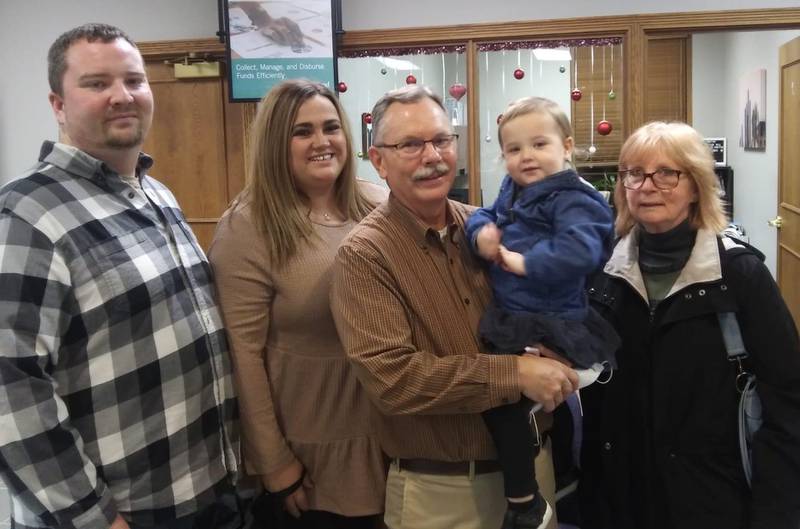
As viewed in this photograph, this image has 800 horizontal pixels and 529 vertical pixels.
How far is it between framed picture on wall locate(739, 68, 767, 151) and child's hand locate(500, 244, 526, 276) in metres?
4.60

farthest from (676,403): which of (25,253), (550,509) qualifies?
(25,253)

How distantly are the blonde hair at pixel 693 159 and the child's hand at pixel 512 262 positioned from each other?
0.40m

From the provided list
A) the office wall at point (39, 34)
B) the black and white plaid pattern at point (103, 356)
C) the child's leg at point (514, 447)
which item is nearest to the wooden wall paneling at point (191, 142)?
the office wall at point (39, 34)

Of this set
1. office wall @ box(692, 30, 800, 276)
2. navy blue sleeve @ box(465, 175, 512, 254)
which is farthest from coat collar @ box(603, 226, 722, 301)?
office wall @ box(692, 30, 800, 276)

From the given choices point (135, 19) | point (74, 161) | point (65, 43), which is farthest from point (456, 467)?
point (135, 19)

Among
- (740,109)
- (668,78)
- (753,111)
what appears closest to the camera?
(753,111)

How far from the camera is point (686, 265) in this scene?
4.92 feet

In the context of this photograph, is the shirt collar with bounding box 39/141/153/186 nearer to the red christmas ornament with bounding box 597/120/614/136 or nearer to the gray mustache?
the gray mustache

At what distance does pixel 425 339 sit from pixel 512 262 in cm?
24

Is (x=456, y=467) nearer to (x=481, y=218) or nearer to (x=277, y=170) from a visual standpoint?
(x=481, y=218)

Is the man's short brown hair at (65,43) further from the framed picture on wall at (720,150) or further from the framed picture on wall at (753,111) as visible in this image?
the framed picture on wall at (720,150)

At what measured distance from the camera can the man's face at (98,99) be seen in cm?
143

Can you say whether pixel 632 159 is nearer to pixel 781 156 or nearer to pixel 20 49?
pixel 781 156

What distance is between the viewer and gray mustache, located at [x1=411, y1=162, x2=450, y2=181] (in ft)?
4.55
